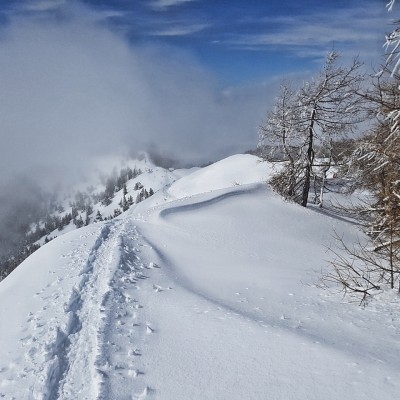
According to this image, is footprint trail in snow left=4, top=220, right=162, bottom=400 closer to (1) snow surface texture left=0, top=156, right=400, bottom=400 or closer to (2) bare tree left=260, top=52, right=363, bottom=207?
(1) snow surface texture left=0, top=156, right=400, bottom=400

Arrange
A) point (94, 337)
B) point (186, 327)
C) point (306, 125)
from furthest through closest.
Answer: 1. point (306, 125)
2. point (186, 327)
3. point (94, 337)

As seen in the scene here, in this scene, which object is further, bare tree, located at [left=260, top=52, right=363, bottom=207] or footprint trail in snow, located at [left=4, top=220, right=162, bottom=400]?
bare tree, located at [left=260, top=52, right=363, bottom=207]

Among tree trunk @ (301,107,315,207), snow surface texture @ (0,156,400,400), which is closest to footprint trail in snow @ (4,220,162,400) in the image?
snow surface texture @ (0,156,400,400)

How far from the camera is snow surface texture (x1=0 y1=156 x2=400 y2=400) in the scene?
621 cm

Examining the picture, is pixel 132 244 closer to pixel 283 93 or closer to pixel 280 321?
pixel 280 321

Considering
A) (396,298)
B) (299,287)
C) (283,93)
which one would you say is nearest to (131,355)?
(299,287)

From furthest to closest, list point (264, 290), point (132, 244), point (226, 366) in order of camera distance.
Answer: point (132, 244), point (264, 290), point (226, 366)

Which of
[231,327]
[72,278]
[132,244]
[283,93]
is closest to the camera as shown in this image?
[231,327]

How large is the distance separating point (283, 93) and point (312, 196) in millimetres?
8166

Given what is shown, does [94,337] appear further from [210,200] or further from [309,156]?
[309,156]

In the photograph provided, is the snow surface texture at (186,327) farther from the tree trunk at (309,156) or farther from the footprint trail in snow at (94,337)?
the tree trunk at (309,156)

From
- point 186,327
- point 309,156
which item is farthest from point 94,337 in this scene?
point 309,156

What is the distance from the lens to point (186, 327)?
8.56 metres

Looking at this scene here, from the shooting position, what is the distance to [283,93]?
75.1 feet
